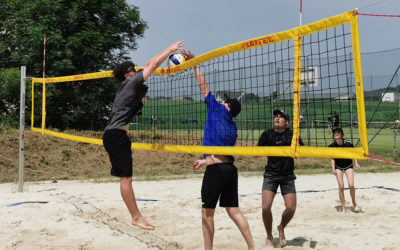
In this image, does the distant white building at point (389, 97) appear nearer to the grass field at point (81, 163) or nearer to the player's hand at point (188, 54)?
the grass field at point (81, 163)

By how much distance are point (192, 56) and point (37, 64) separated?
15016mm

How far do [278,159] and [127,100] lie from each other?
6.55ft

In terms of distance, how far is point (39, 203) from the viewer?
7121 millimetres

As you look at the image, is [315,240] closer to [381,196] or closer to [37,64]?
[381,196]

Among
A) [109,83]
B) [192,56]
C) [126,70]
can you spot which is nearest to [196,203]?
[192,56]

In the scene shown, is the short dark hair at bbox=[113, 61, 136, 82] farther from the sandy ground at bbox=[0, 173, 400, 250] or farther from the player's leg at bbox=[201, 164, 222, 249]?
the sandy ground at bbox=[0, 173, 400, 250]

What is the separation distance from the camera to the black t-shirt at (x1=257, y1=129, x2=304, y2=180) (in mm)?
4738

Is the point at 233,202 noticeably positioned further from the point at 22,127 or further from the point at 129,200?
the point at 22,127

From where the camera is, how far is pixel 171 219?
6438 millimetres

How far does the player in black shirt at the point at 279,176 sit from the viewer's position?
4.79 meters

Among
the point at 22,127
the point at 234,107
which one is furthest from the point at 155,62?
the point at 22,127

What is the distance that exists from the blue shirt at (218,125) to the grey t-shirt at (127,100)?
677mm

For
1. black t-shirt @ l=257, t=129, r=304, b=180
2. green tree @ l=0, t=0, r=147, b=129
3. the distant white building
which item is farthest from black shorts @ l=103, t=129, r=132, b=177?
the distant white building

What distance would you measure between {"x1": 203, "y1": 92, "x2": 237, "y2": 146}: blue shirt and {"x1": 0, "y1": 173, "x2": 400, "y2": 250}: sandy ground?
1.44m
